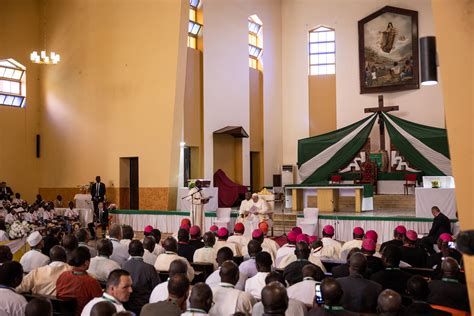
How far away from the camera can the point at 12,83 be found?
1802cm

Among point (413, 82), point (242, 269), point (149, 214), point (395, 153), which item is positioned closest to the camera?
point (242, 269)

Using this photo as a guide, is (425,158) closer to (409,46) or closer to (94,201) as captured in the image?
(409,46)

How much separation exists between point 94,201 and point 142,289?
1069cm

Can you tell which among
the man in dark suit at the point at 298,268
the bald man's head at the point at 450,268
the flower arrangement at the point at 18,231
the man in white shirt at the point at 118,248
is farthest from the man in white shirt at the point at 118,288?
the flower arrangement at the point at 18,231

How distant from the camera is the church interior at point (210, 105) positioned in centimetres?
1593

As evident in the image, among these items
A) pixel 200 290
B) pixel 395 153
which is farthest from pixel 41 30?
pixel 200 290

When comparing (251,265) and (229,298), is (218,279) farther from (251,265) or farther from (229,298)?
(229,298)

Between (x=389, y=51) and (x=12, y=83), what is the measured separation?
1477 centimetres

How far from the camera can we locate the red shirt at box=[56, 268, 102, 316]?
180 inches

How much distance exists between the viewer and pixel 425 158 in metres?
16.6

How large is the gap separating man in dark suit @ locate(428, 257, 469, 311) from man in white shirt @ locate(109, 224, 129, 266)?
404 cm

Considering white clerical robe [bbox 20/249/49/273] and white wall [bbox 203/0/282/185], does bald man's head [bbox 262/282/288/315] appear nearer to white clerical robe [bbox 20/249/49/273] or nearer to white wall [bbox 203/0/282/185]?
white clerical robe [bbox 20/249/49/273]

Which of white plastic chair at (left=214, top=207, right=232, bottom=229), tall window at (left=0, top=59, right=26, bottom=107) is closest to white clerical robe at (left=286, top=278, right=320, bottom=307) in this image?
white plastic chair at (left=214, top=207, right=232, bottom=229)

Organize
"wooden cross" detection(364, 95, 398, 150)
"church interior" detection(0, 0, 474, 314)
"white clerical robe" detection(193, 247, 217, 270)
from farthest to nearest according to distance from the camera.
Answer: "wooden cross" detection(364, 95, 398, 150) < "church interior" detection(0, 0, 474, 314) < "white clerical robe" detection(193, 247, 217, 270)
